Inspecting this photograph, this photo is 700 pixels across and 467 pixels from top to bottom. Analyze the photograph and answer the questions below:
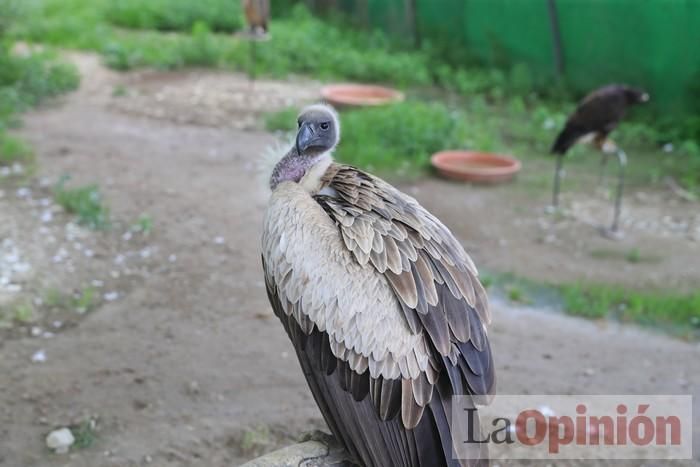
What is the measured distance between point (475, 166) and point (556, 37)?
338 cm

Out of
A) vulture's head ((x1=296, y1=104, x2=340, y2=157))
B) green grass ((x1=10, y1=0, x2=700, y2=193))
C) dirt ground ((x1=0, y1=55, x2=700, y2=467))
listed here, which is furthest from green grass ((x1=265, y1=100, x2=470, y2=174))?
vulture's head ((x1=296, y1=104, x2=340, y2=157))

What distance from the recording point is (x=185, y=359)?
14.7 feet

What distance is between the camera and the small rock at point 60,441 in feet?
12.1

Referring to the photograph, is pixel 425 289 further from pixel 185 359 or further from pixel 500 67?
pixel 500 67

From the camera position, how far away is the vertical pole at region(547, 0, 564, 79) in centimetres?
1016

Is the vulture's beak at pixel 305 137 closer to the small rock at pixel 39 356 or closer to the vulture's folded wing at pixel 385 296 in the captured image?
the vulture's folded wing at pixel 385 296

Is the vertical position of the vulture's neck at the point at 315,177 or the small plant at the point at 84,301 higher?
the vulture's neck at the point at 315,177

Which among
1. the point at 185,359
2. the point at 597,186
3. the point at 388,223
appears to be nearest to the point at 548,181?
the point at 597,186

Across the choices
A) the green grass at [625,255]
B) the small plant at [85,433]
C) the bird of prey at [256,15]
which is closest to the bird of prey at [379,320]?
the small plant at [85,433]

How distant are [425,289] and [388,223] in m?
0.30

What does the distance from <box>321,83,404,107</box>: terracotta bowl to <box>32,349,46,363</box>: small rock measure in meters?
5.43

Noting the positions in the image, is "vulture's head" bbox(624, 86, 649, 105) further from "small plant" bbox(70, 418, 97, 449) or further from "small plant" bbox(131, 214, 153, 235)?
"small plant" bbox(70, 418, 97, 449)

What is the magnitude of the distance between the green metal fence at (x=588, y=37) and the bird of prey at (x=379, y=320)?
291 inches

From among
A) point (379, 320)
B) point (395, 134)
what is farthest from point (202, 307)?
point (395, 134)
